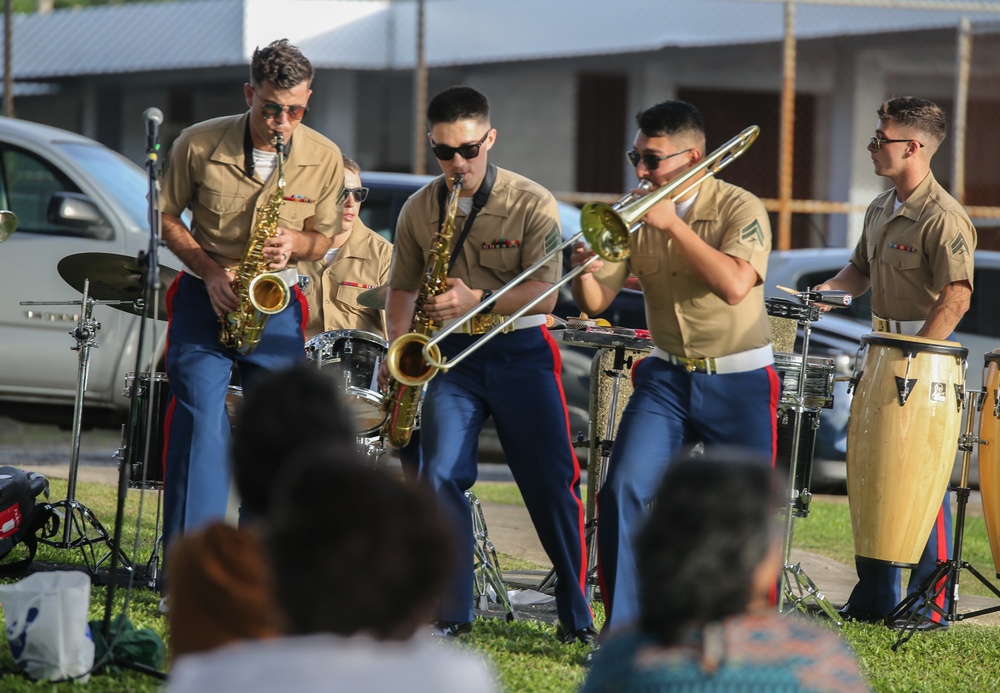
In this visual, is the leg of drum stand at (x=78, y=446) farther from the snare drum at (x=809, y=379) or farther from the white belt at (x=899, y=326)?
the white belt at (x=899, y=326)

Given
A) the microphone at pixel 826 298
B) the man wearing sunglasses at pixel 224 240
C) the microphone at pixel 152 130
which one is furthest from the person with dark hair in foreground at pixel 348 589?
the microphone at pixel 826 298

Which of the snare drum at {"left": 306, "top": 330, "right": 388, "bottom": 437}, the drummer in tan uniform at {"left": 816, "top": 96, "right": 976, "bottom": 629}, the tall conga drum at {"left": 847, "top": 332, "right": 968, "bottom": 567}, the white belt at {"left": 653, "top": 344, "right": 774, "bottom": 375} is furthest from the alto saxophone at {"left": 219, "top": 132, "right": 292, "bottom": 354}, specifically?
the tall conga drum at {"left": 847, "top": 332, "right": 968, "bottom": 567}

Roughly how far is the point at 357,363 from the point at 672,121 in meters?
2.05

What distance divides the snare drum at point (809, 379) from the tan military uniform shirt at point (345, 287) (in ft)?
7.21

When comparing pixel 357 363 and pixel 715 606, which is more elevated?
pixel 357 363

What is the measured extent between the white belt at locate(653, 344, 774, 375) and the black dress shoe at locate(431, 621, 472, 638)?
1.24m

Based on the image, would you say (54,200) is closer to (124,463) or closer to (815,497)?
(124,463)

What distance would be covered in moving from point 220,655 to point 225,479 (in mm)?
3048

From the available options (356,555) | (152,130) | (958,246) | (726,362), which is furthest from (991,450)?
(356,555)

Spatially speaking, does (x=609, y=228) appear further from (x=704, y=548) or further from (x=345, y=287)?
(x=345, y=287)

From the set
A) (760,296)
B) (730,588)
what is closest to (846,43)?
(760,296)

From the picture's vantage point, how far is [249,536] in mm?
2885

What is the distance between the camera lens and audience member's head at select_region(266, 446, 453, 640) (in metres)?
2.10

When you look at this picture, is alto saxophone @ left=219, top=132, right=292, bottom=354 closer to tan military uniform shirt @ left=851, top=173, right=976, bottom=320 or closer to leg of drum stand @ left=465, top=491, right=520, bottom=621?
leg of drum stand @ left=465, top=491, right=520, bottom=621
